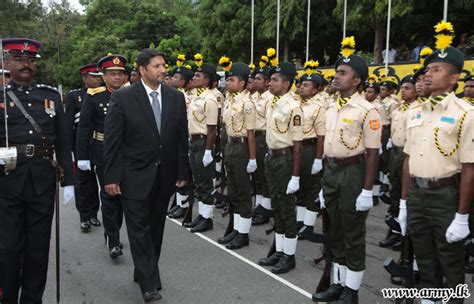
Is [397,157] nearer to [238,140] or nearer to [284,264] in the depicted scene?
[238,140]

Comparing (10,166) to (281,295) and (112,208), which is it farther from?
(281,295)

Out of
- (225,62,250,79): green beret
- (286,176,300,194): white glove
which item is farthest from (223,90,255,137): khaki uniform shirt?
(286,176,300,194): white glove

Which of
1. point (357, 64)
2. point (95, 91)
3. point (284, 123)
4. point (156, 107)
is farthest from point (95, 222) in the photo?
point (357, 64)

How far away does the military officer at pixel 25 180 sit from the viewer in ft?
11.9

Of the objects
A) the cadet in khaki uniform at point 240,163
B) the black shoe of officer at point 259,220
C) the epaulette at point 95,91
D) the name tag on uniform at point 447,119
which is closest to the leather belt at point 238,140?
the cadet in khaki uniform at point 240,163

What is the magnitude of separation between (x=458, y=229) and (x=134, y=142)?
2762 mm

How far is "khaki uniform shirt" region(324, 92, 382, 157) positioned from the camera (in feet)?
12.8

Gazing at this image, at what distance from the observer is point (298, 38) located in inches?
758

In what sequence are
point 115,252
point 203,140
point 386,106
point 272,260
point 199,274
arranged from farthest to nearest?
point 386,106
point 203,140
point 115,252
point 272,260
point 199,274

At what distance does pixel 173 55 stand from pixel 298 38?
10.2 metres

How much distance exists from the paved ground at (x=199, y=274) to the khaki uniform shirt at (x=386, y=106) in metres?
2.73

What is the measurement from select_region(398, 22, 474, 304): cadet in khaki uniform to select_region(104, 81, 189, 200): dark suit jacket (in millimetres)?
2222

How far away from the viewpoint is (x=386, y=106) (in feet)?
28.6

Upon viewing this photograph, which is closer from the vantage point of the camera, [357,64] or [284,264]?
[357,64]
